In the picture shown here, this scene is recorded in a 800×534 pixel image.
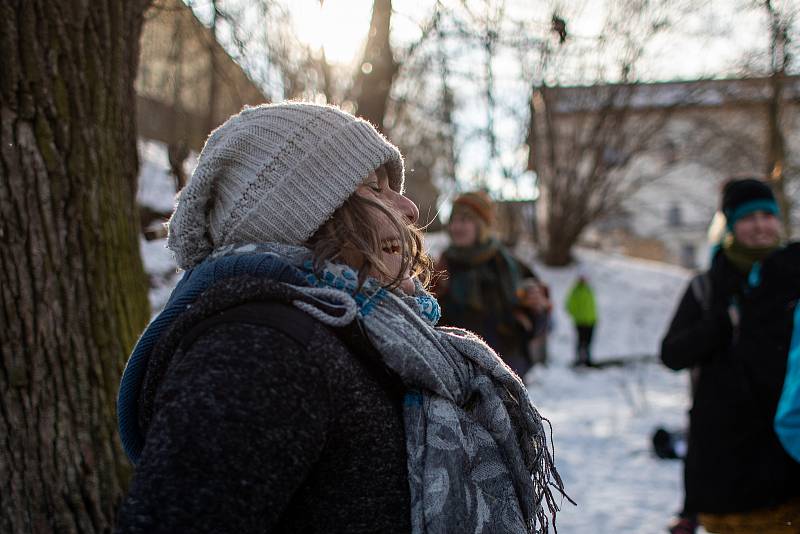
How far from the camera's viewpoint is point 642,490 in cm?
521

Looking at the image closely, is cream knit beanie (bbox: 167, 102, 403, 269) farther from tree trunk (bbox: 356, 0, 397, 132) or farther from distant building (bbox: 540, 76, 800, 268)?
distant building (bbox: 540, 76, 800, 268)

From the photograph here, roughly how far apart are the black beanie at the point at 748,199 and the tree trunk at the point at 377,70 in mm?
2779

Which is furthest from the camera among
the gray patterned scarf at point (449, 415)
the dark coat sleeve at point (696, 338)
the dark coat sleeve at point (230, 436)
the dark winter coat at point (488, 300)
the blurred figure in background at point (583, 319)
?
the blurred figure in background at point (583, 319)

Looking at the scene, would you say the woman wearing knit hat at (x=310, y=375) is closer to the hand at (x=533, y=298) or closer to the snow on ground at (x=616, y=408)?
the hand at (x=533, y=298)

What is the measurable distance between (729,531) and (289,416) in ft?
8.01

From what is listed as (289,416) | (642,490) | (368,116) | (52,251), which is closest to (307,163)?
(289,416)

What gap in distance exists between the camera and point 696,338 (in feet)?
10.0

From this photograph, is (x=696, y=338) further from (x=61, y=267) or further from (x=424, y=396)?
(x=61, y=267)

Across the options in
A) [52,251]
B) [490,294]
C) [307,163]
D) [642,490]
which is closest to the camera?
[307,163]

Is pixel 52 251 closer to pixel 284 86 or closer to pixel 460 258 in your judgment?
pixel 460 258

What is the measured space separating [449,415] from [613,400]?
351 inches

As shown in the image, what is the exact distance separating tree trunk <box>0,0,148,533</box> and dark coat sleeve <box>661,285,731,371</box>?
2.35 metres

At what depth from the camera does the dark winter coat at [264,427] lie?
0.94 m

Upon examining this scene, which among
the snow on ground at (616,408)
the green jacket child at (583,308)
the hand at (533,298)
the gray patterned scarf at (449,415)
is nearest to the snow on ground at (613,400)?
the snow on ground at (616,408)
